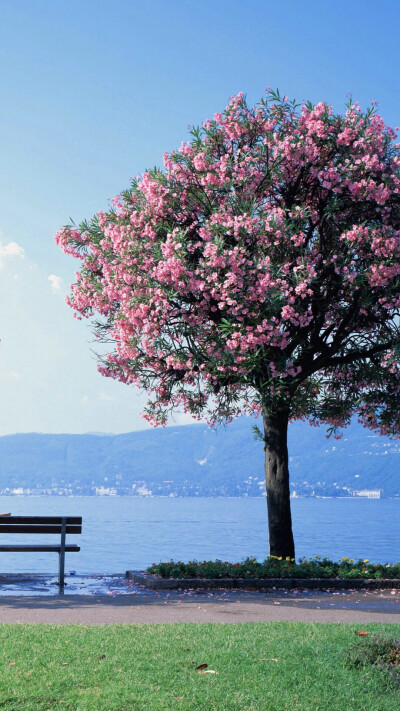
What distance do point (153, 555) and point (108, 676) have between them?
49785mm

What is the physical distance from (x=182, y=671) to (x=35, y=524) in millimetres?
8088

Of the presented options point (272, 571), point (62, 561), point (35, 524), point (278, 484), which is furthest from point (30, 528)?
point (278, 484)

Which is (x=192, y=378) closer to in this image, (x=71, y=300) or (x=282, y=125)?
(x=71, y=300)

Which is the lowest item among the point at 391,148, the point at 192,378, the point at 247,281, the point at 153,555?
the point at 153,555

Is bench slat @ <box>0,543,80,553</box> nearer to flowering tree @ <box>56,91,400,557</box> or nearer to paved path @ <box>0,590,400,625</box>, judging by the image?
paved path @ <box>0,590,400,625</box>

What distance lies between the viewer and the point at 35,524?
15.1 meters

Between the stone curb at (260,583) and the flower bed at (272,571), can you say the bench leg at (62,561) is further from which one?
the flower bed at (272,571)

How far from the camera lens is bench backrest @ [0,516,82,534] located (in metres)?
14.8

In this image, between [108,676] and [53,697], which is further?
[108,676]

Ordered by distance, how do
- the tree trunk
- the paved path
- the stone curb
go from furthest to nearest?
the tree trunk → the stone curb → the paved path

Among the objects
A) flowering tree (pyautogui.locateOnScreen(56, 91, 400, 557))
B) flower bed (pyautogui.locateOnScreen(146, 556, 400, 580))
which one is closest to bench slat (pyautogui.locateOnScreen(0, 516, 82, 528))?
flower bed (pyautogui.locateOnScreen(146, 556, 400, 580))

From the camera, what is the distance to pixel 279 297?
15.9 meters

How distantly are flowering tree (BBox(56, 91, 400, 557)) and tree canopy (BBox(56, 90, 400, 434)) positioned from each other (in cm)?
3

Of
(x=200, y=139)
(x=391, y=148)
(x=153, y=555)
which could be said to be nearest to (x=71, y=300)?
(x=200, y=139)
